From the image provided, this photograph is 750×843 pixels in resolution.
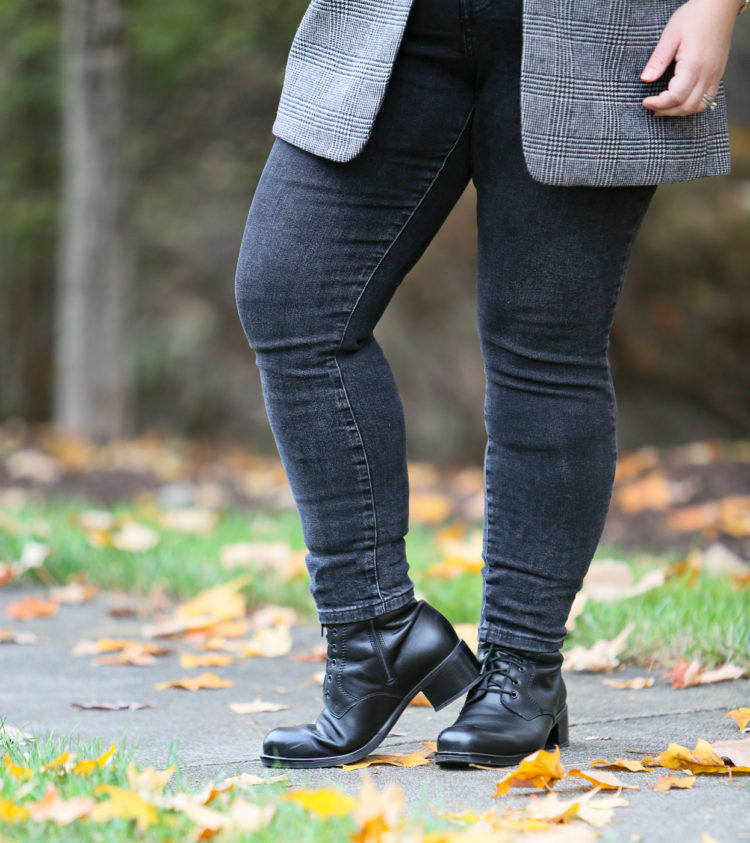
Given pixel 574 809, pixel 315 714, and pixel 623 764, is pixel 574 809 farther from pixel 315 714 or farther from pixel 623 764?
pixel 315 714

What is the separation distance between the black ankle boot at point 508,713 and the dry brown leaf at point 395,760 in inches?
1.9

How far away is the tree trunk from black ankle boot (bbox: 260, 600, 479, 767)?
464 cm

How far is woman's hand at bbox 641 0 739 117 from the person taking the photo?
1.32 m

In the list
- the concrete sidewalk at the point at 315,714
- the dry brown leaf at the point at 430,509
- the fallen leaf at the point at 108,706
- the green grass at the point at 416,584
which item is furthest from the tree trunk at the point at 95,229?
the fallen leaf at the point at 108,706

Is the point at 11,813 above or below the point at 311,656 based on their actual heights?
above

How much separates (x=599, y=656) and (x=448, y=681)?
0.65 metres

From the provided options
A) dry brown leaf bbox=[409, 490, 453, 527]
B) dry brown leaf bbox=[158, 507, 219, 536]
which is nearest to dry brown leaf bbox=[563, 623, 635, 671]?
dry brown leaf bbox=[158, 507, 219, 536]

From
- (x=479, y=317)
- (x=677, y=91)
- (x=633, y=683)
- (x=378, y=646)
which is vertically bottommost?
(x=633, y=683)

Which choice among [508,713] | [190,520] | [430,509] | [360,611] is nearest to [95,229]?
[190,520]

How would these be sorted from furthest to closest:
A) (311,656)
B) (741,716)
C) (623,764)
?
(311,656), (741,716), (623,764)

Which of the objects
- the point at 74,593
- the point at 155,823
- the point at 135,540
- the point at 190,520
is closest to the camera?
the point at 155,823

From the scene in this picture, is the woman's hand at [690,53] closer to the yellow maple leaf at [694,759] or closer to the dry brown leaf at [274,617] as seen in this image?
the yellow maple leaf at [694,759]

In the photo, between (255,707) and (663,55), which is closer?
(663,55)

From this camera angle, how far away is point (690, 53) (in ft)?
4.31
